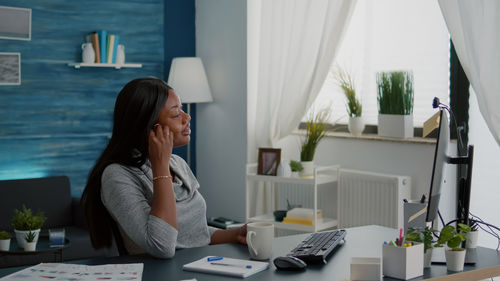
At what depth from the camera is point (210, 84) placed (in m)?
5.26

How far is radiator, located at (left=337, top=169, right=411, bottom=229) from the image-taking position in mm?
3791

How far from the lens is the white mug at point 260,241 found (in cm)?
188

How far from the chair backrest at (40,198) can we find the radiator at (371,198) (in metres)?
2.02

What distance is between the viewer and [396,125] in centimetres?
382

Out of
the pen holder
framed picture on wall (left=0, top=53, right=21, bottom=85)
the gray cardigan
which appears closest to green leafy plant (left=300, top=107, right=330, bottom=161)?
the gray cardigan

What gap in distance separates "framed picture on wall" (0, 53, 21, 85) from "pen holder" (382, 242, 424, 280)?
3.72m

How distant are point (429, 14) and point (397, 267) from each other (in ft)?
8.11

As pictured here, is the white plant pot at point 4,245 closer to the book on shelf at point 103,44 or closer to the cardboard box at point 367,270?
the book on shelf at point 103,44

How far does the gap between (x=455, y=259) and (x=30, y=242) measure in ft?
8.09

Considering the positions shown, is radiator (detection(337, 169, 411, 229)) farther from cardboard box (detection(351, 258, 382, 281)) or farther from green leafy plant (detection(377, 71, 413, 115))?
cardboard box (detection(351, 258, 382, 281))

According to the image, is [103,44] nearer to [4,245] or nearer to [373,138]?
[4,245]

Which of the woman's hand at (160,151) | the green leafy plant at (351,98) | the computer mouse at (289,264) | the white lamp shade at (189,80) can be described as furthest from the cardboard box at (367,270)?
the white lamp shade at (189,80)

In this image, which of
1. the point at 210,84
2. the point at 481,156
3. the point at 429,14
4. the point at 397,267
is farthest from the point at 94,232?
the point at 210,84

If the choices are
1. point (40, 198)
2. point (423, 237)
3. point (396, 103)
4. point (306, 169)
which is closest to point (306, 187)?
point (306, 169)
